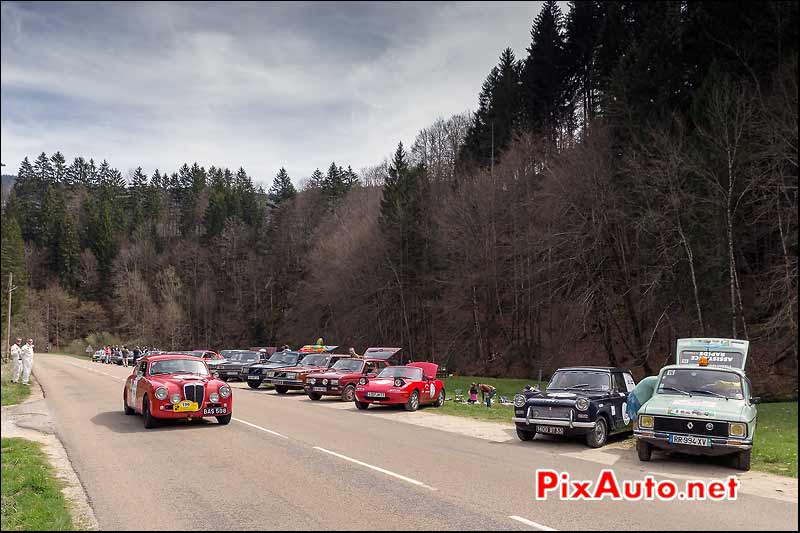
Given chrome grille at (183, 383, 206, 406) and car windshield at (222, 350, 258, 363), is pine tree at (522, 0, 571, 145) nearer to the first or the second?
car windshield at (222, 350, 258, 363)

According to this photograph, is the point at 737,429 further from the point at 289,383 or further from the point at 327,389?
the point at 289,383

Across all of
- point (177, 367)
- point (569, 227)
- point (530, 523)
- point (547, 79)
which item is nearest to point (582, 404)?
point (530, 523)

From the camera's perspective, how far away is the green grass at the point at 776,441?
36.5 ft

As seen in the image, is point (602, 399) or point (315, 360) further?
point (315, 360)

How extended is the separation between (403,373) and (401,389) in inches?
48.6

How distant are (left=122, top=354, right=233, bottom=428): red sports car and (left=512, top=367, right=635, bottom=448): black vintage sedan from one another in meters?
7.41

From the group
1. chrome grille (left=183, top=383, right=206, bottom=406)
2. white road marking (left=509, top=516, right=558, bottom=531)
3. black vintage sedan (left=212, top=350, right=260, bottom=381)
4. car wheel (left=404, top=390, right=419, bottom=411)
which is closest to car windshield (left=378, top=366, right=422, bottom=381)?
car wheel (left=404, top=390, right=419, bottom=411)

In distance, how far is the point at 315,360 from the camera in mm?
28672

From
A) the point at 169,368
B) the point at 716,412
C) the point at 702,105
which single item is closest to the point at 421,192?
the point at 702,105

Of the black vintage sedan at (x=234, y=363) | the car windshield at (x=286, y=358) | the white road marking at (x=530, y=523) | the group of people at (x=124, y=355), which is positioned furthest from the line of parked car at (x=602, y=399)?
the group of people at (x=124, y=355)

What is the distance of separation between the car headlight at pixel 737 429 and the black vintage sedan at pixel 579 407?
3.20 m

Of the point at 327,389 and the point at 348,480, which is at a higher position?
the point at 348,480

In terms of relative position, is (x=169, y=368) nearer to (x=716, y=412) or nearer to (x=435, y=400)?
(x=435, y=400)

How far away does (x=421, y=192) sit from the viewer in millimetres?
57312
